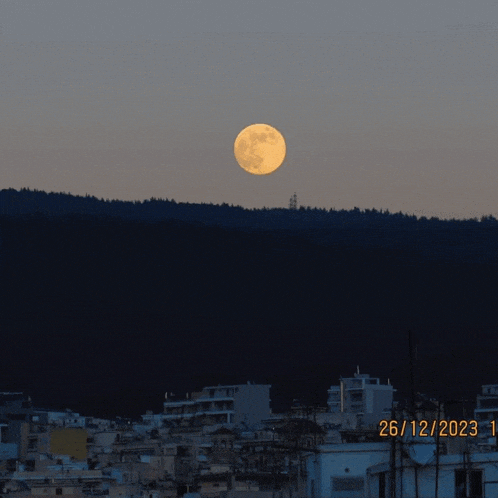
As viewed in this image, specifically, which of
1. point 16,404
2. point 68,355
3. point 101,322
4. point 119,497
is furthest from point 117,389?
point 119,497

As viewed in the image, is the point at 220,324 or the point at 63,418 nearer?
the point at 63,418

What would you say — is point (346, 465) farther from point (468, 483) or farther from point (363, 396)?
point (363, 396)

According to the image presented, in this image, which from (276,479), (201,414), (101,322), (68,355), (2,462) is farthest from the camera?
(101,322)

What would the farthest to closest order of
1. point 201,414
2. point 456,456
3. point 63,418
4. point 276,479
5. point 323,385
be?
point 323,385
point 201,414
point 63,418
point 276,479
point 456,456

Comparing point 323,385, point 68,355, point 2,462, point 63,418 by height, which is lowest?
point 2,462

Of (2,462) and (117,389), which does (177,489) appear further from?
(117,389)
